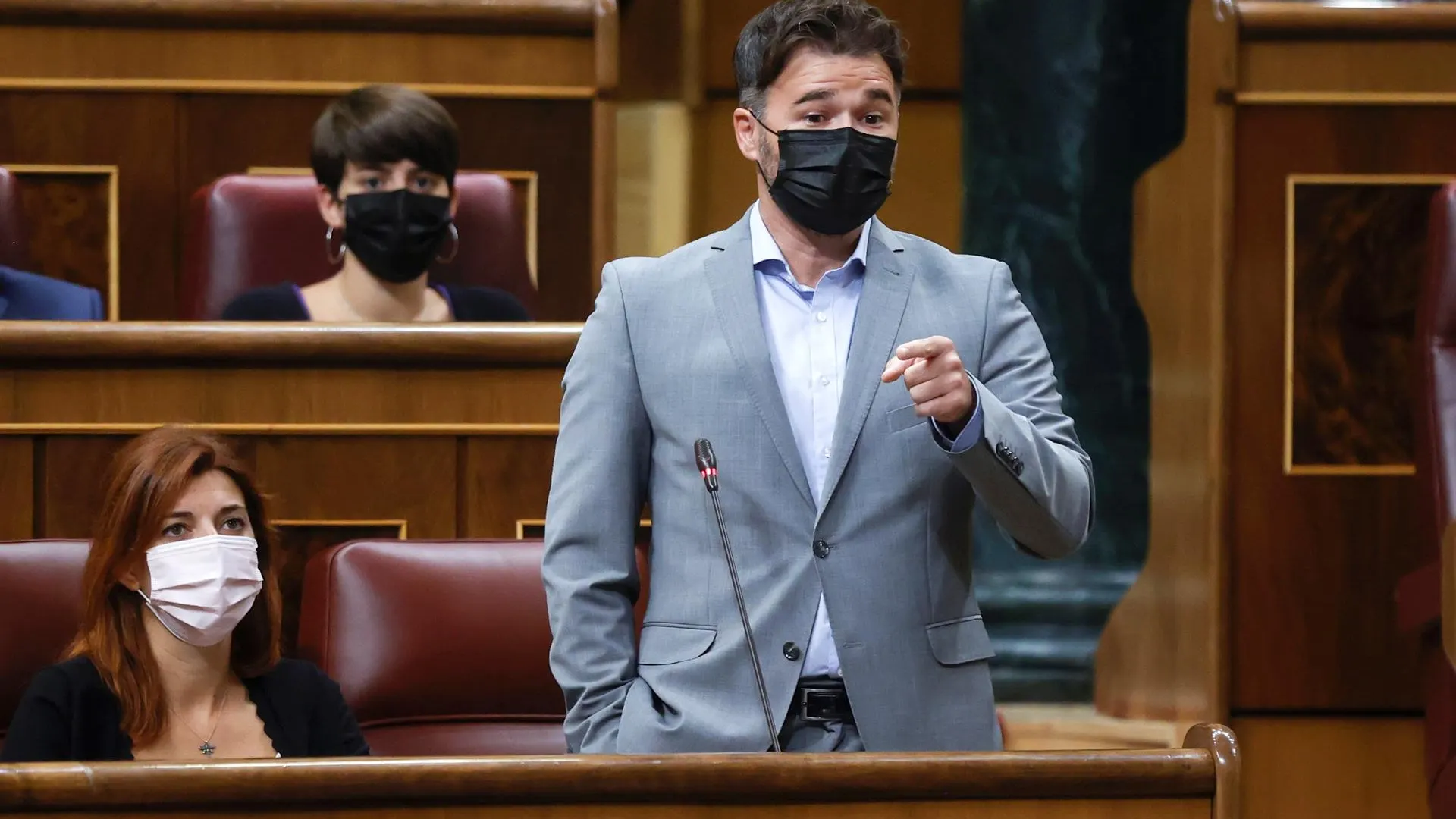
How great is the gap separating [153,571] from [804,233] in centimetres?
47

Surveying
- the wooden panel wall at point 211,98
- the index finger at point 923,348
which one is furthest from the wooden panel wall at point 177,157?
the index finger at point 923,348

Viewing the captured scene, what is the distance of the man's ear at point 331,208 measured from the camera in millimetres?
1636

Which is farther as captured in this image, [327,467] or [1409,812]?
[1409,812]

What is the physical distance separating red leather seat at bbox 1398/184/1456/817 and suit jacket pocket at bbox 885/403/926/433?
0.46m

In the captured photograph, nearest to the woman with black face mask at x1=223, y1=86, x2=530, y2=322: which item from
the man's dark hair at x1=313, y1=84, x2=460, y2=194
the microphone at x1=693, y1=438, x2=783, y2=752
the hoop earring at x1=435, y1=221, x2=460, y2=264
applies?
the man's dark hair at x1=313, y1=84, x2=460, y2=194

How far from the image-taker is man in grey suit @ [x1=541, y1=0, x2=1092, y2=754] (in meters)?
0.87

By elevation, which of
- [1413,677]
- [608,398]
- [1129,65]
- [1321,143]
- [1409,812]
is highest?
[1129,65]

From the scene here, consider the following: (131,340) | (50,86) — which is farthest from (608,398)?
(50,86)

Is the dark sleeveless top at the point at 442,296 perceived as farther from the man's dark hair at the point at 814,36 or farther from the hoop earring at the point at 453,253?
the man's dark hair at the point at 814,36

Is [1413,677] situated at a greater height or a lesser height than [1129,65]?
lesser

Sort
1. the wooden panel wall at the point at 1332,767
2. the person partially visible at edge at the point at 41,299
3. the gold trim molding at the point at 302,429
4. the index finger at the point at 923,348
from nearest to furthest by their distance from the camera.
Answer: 1. the index finger at the point at 923,348
2. the gold trim molding at the point at 302,429
3. the wooden panel wall at the point at 1332,767
4. the person partially visible at edge at the point at 41,299

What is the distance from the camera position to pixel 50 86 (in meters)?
1.84

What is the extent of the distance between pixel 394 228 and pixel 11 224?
45 cm

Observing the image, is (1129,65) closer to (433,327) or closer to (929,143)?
(929,143)
